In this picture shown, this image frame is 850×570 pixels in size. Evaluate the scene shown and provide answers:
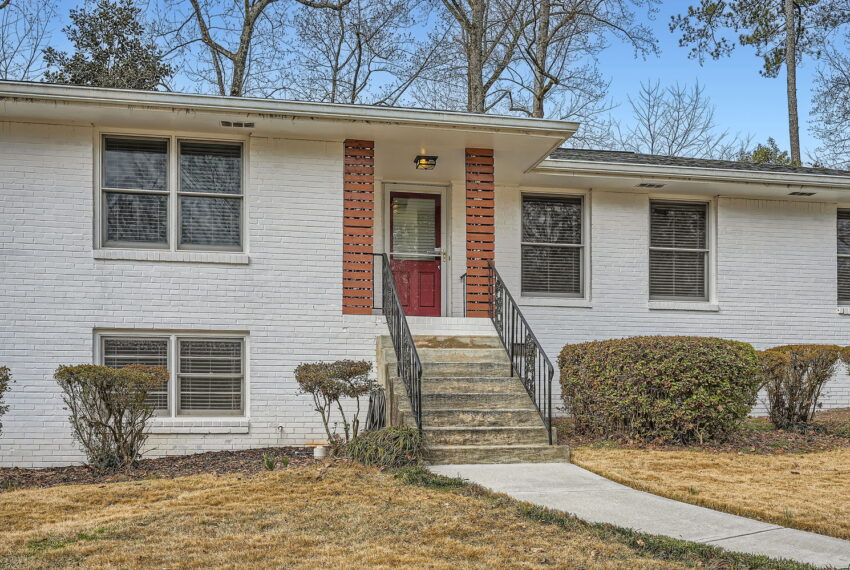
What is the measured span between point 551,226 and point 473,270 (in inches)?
93.8

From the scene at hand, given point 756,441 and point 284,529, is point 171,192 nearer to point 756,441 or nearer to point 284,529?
point 284,529

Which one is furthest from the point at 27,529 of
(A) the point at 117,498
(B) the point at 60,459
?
(B) the point at 60,459

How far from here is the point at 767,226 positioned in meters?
12.9

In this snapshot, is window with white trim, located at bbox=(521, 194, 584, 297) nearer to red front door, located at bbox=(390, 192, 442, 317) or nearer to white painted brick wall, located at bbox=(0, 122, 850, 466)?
red front door, located at bbox=(390, 192, 442, 317)

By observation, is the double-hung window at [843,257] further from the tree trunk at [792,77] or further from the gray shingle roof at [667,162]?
the tree trunk at [792,77]

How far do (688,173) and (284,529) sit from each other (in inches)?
334

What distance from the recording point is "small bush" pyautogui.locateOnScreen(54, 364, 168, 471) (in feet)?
25.8

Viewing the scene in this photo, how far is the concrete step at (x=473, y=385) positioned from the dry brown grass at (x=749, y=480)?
40.5 inches

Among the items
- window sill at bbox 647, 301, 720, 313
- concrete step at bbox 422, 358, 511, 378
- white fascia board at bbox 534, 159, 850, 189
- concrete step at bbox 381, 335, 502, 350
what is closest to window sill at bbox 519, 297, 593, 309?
window sill at bbox 647, 301, 720, 313

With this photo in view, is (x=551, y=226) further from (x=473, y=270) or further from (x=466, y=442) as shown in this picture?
(x=466, y=442)

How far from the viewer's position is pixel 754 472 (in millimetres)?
7625

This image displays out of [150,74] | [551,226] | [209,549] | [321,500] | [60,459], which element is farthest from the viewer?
[150,74]

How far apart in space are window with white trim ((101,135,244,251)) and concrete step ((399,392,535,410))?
3270 millimetres

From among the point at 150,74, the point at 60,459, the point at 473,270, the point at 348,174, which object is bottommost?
the point at 60,459
